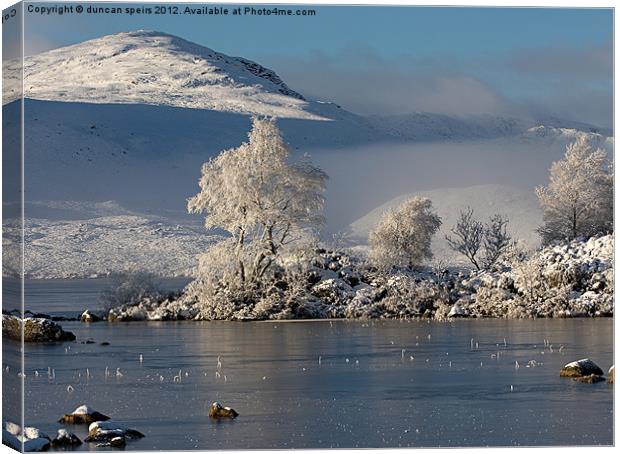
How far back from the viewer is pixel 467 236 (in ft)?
Result: 62.4

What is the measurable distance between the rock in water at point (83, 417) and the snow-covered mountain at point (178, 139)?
2037 millimetres

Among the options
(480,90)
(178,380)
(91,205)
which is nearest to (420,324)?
(480,90)

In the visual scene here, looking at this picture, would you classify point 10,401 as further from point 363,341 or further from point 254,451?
point 363,341

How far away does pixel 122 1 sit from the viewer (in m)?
10.5

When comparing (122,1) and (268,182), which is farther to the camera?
(268,182)

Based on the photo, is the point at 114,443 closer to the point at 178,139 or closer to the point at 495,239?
the point at 495,239

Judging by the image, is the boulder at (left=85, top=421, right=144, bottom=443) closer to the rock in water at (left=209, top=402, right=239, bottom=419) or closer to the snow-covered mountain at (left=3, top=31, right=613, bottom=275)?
the rock in water at (left=209, top=402, right=239, bottom=419)

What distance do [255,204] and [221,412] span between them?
5.99 m

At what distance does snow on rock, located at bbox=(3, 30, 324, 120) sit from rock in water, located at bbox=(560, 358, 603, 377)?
3977 mm

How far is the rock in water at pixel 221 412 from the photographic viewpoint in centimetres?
1070

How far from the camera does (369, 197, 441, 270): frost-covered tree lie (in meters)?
17.5

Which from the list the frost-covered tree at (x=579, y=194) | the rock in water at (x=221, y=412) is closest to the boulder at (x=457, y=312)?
the frost-covered tree at (x=579, y=194)

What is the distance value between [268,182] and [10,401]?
6.63 meters

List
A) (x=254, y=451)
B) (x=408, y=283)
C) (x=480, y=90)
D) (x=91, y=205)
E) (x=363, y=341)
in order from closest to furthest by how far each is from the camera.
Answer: (x=254, y=451) < (x=480, y=90) < (x=363, y=341) < (x=408, y=283) < (x=91, y=205)
